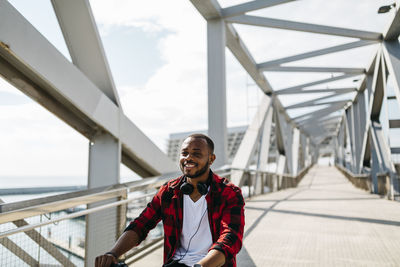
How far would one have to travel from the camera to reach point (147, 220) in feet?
5.42

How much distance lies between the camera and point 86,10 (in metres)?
3.39

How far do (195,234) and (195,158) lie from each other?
367mm

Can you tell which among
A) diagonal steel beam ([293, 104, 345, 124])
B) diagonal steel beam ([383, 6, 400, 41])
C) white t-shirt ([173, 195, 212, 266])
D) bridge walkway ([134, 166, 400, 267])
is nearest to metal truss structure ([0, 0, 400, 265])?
diagonal steel beam ([383, 6, 400, 41])

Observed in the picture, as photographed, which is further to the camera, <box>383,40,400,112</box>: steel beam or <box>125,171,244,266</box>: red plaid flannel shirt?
<box>383,40,400,112</box>: steel beam

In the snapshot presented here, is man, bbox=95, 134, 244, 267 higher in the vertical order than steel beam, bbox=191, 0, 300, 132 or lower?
lower

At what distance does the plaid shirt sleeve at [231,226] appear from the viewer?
1352mm

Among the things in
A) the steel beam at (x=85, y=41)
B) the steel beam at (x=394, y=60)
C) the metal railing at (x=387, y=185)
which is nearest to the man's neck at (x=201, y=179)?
the steel beam at (x=85, y=41)

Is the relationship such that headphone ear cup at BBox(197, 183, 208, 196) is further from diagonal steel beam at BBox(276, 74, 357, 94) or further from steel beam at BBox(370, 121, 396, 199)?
diagonal steel beam at BBox(276, 74, 357, 94)

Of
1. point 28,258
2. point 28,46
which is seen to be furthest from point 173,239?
point 28,46

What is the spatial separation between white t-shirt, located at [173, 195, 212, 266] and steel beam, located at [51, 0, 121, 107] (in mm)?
2577

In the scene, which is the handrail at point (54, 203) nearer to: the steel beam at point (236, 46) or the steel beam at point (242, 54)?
the steel beam at point (236, 46)

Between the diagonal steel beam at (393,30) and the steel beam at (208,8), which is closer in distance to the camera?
the steel beam at (208,8)

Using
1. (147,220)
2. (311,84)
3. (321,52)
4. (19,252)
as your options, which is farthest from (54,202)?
(311,84)

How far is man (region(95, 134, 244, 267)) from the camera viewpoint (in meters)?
1.49
